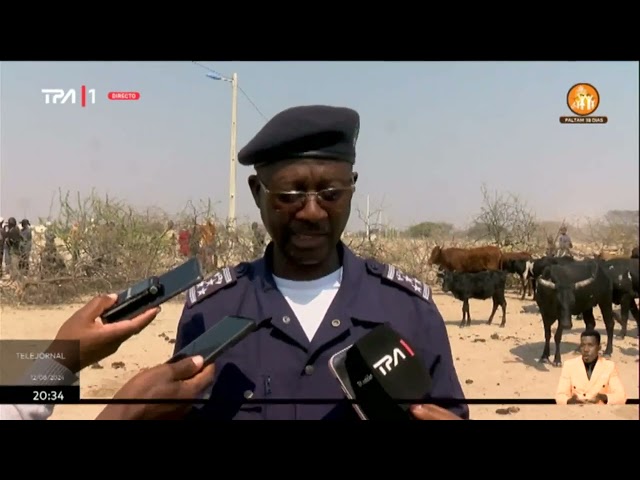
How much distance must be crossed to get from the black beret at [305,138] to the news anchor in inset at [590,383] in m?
1.26

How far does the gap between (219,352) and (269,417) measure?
30cm

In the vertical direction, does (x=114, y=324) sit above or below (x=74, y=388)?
above

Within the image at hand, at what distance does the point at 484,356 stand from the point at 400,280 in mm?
2524

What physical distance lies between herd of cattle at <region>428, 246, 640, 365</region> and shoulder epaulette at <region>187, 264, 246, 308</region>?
1476mm

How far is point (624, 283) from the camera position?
2.58 m

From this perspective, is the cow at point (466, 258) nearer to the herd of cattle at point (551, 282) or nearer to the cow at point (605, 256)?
the herd of cattle at point (551, 282)

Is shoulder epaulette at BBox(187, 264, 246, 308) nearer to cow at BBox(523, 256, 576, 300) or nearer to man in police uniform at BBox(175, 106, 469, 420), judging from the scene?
man in police uniform at BBox(175, 106, 469, 420)

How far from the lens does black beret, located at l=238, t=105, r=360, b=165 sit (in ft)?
4.83

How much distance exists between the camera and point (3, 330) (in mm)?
2701

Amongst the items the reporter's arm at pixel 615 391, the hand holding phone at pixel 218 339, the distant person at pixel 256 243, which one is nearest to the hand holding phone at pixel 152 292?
the hand holding phone at pixel 218 339

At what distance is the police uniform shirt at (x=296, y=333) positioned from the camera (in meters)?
1.47

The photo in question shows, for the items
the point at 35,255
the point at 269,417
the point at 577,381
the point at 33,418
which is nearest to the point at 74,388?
the point at 33,418

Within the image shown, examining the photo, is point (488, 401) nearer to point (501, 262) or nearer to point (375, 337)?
point (375, 337)

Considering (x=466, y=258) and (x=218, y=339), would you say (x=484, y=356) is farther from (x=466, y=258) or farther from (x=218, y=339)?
(x=218, y=339)
